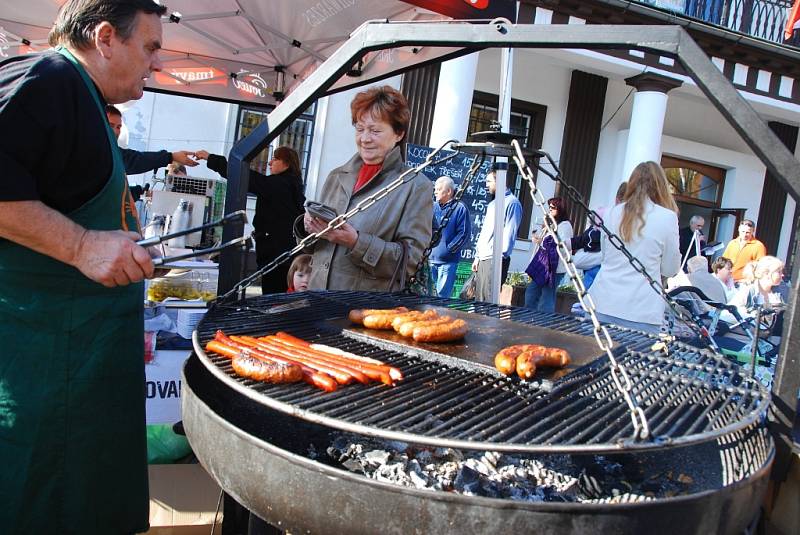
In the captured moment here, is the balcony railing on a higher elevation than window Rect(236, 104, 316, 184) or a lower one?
higher

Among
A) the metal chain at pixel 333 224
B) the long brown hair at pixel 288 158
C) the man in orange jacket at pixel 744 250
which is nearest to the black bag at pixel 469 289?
the long brown hair at pixel 288 158

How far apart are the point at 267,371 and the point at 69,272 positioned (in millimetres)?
732

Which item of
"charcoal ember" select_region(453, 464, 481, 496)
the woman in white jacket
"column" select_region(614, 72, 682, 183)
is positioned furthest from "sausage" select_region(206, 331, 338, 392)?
"column" select_region(614, 72, 682, 183)

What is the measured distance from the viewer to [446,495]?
127 cm

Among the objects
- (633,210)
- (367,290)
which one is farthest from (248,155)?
(633,210)

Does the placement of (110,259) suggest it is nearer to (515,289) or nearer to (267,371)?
(267,371)

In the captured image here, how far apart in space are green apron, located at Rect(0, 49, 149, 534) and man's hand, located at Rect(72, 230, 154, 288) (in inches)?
6.7

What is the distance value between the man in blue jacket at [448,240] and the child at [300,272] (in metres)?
3.48

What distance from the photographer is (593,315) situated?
1536mm

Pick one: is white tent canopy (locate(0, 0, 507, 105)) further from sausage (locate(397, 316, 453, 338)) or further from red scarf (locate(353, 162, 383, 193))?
sausage (locate(397, 316, 453, 338))

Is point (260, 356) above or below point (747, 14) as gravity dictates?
below

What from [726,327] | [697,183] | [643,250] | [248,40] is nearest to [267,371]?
[643,250]

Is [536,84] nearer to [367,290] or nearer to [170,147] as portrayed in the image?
[170,147]

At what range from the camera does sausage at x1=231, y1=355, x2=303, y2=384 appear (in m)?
1.63
